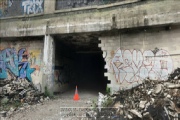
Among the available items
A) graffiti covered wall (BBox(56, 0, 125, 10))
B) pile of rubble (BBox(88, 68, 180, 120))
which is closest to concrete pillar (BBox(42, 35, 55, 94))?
graffiti covered wall (BBox(56, 0, 125, 10))

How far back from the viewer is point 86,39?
10812 millimetres

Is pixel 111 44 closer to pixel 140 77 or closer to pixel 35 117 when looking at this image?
pixel 140 77

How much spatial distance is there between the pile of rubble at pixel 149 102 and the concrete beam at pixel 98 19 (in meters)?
2.26

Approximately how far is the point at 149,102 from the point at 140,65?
2.16 meters

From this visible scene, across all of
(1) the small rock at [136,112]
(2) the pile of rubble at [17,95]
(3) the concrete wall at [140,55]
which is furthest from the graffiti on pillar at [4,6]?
(1) the small rock at [136,112]

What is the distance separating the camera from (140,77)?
28.8 ft

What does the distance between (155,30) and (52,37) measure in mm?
5023

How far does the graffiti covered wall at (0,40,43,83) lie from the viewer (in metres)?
11.3

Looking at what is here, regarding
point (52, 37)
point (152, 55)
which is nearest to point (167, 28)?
point (152, 55)

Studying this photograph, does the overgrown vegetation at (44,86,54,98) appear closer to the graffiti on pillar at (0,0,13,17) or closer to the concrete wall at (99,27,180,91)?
the concrete wall at (99,27,180,91)

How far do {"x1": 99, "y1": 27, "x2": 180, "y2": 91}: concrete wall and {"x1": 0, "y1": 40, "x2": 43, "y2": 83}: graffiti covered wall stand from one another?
151 inches

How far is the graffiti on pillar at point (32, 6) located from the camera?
449 inches

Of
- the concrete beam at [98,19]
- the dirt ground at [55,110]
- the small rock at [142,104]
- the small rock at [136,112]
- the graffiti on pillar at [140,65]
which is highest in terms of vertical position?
the concrete beam at [98,19]

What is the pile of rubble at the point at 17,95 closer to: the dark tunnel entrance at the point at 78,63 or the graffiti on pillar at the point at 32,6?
the dark tunnel entrance at the point at 78,63
